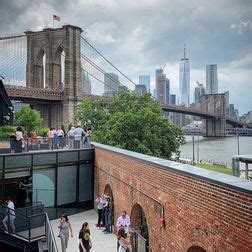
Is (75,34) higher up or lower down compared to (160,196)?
higher up

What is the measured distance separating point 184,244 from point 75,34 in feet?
178

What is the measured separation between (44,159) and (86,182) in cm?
235

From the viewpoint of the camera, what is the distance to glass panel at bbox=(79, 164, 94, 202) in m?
16.6

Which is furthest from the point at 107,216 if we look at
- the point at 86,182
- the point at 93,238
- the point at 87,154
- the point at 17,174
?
the point at 87,154

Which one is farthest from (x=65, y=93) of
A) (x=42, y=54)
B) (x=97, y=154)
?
(x=97, y=154)

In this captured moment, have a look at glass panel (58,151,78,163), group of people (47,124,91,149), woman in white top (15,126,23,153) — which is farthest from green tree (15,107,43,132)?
woman in white top (15,126,23,153)

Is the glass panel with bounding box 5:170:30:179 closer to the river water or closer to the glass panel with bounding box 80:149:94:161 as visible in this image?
the glass panel with bounding box 80:149:94:161

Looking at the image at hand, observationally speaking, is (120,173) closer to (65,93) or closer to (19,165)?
(19,165)

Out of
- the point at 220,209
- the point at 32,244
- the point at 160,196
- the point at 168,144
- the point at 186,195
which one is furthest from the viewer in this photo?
the point at 168,144

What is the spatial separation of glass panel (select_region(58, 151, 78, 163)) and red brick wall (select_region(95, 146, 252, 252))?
4.03m

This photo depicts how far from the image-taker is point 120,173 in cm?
1262

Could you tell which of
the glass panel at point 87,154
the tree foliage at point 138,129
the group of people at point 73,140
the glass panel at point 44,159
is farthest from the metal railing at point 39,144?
the tree foliage at point 138,129

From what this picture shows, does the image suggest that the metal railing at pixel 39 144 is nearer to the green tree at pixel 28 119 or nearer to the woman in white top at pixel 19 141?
the woman in white top at pixel 19 141

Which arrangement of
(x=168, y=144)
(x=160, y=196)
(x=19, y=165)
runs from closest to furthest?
(x=160, y=196), (x=19, y=165), (x=168, y=144)
